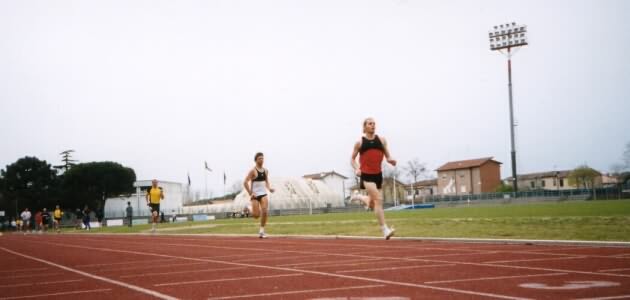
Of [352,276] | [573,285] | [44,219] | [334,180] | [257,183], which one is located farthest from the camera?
[334,180]

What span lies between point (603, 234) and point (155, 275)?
7.96 m

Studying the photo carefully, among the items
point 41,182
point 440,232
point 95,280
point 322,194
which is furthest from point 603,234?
point 41,182

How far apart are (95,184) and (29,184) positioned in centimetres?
997

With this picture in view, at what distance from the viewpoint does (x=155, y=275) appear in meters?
7.68

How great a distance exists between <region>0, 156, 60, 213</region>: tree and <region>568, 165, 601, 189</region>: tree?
9914 cm

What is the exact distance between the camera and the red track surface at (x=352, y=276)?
545 cm

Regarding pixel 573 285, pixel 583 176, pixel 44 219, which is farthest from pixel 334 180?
pixel 573 285

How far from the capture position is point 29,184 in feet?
333

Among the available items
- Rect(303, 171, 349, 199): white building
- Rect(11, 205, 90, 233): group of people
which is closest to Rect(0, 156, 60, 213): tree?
Rect(11, 205, 90, 233): group of people

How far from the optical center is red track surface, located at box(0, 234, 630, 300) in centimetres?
545

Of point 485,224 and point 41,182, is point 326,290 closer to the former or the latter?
point 485,224

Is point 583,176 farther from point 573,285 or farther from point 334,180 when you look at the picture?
point 573,285

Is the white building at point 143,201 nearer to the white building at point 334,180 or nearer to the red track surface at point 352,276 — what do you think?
the white building at point 334,180

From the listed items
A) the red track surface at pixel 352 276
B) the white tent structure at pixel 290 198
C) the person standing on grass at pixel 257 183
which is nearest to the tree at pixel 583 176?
the white tent structure at pixel 290 198
